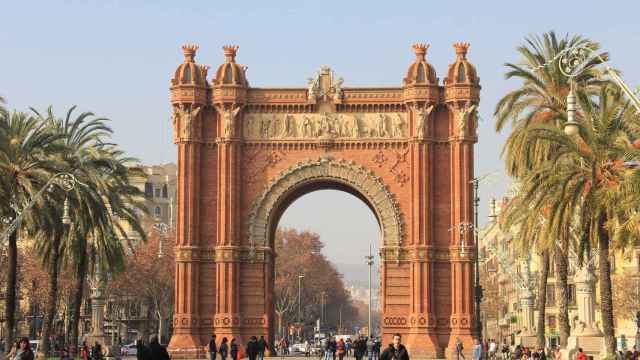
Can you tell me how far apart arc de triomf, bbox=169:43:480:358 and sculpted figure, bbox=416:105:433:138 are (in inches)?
2.1

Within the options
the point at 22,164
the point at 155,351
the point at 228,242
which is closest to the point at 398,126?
the point at 228,242

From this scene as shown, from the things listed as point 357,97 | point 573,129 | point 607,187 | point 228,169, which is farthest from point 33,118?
point 573,129

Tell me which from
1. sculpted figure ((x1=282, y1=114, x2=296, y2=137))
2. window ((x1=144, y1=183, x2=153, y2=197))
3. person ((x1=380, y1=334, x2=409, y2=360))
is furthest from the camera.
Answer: window ((x1=144, y1=183, x2=153, y2=197))

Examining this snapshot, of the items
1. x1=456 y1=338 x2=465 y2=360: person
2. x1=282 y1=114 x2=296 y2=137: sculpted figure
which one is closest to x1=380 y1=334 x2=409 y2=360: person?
x1=456 y1=338 x2=465 y2=360: person

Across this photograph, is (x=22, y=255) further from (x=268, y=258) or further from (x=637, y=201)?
(x=637, y=201)

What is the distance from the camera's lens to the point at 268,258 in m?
68.8

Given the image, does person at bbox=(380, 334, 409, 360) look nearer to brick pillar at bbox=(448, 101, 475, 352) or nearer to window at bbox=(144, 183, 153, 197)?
brick pillar at bbox=(448, 101, 475, 352)

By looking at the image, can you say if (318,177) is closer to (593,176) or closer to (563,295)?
(563,295)

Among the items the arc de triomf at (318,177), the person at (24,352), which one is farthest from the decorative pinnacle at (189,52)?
the person at (24,352)

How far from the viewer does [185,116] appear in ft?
223

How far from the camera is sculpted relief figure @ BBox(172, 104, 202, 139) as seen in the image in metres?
67.8

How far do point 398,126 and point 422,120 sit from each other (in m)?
1.66

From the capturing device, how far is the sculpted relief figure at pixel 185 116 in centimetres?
6775

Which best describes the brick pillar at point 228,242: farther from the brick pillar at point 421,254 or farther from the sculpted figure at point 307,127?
the brick pillar at point 421,254
